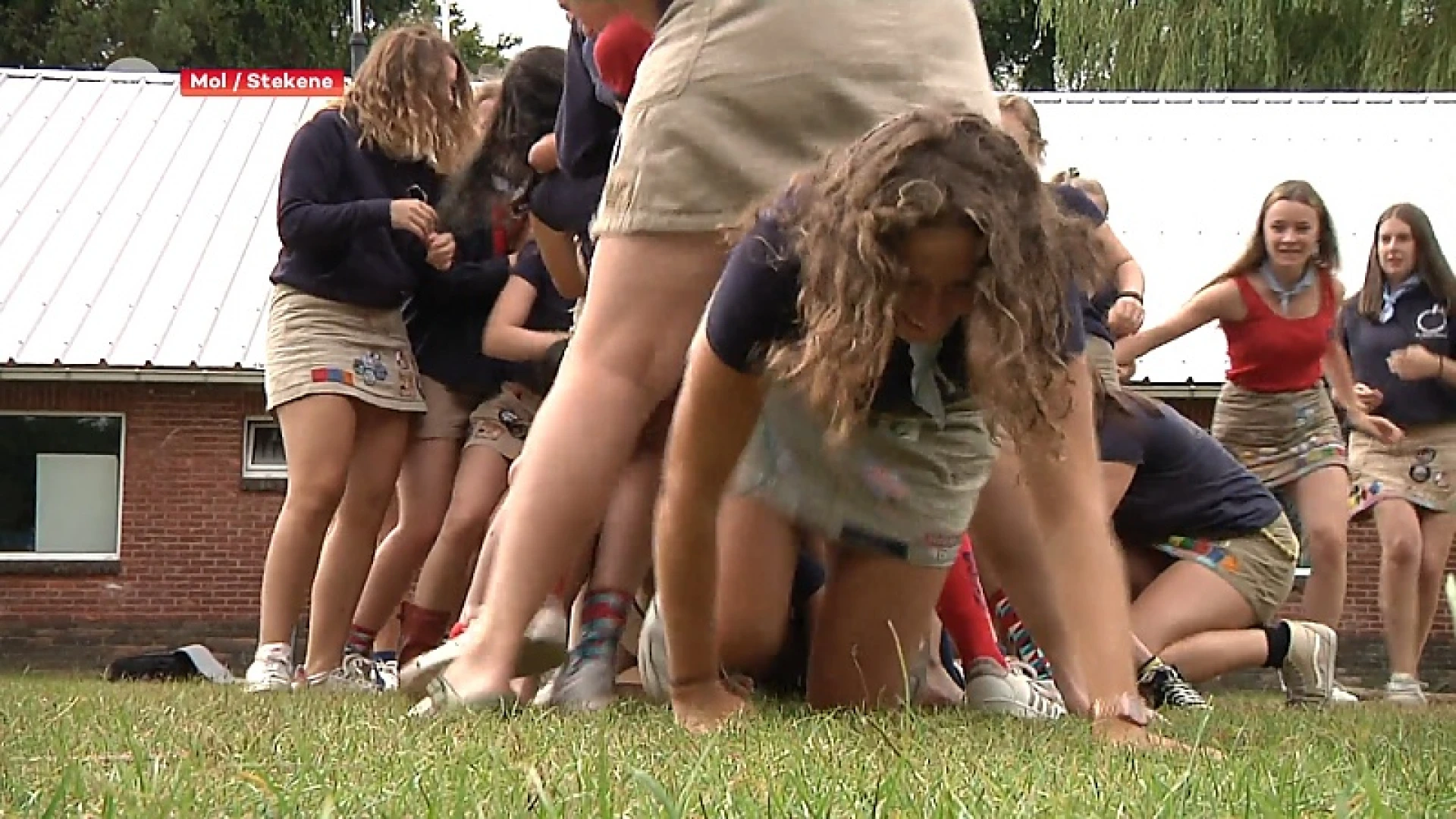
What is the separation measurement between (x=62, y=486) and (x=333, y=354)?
1339 cm

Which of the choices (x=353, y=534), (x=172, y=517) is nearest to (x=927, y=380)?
(x=353, y=534)

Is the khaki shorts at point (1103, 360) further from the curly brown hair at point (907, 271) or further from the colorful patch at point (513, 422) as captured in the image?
the curly brown hair at point (907, 271)

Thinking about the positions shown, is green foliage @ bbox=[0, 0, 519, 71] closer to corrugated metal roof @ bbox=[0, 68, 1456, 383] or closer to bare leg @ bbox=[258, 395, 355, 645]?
corrugated metal roof @ bbox=[0, 68, 1456, 383]

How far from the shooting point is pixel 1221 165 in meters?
19.2

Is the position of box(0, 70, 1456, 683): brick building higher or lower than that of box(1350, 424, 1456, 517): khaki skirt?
lower

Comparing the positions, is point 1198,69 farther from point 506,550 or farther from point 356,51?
point 506,550

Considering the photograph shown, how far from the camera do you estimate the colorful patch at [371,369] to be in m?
5.71

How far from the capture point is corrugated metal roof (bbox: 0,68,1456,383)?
1719cm

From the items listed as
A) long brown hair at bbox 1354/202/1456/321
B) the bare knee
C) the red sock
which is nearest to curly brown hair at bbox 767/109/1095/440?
the red sock

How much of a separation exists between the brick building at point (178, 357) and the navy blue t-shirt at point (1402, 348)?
8.52m

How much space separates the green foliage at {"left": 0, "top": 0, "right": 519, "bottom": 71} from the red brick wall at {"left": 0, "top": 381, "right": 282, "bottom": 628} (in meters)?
22.3

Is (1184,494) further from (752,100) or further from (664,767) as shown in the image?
(664,767)

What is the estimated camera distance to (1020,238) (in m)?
2.98

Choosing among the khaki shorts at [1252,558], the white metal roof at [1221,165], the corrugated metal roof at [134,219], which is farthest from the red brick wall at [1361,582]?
the khaki shorts at [1252,558]
